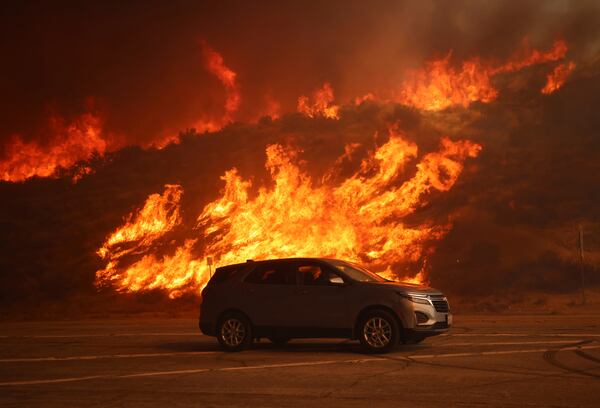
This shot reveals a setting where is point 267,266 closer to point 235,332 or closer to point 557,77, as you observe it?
point 235,332

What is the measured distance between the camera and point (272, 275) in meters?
14.0

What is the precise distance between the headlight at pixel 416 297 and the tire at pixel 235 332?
3011 mm

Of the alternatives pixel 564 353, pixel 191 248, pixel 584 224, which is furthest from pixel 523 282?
pixel 564 353

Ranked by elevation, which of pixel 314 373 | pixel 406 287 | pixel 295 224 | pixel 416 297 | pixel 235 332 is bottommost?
pixel 314 373

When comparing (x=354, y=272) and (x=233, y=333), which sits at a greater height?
(x=354, y=272)

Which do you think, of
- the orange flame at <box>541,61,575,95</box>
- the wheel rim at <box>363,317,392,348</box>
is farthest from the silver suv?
the orange flame at <box>541,61,575,95</box>

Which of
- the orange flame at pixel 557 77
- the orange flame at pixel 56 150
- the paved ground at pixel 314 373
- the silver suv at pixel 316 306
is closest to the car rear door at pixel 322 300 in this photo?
the silver suv at pixel 316 306

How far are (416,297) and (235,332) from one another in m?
3.48

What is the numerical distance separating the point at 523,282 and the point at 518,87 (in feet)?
124

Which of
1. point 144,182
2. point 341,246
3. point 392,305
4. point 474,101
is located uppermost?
point 474,101

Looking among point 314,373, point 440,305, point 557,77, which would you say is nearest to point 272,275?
point 440,305

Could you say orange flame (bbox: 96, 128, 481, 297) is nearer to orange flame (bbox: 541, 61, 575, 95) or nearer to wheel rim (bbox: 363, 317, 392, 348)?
orange flame (bbox: 541, 61, 575, 95)

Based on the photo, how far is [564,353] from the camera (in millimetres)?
12078

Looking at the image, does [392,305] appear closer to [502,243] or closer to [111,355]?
[111,355]
